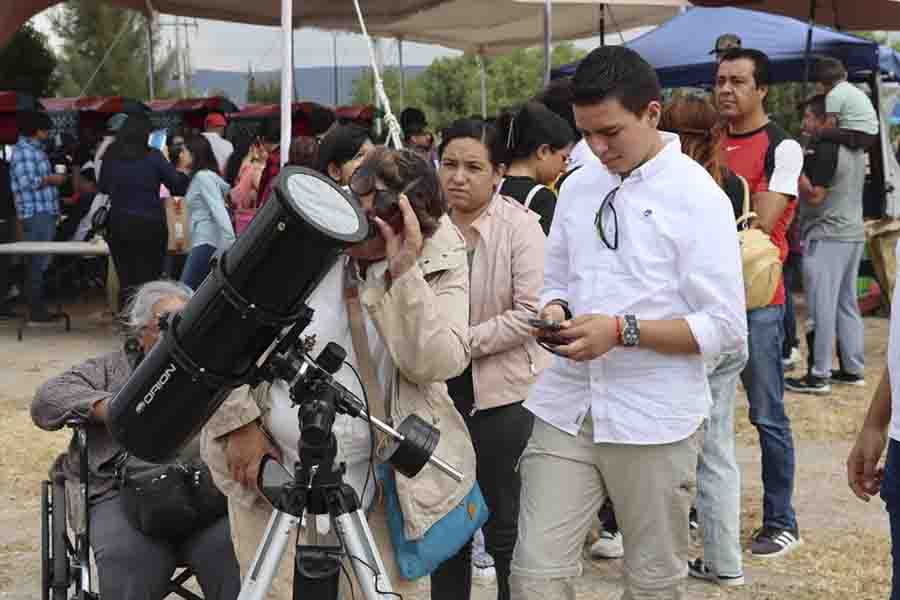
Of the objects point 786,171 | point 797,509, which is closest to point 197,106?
point 797,509

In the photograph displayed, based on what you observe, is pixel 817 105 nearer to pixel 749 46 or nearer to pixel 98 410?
pixel 749 46

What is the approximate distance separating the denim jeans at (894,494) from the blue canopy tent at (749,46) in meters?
8.78

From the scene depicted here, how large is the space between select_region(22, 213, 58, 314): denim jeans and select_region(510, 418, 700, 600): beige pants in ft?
29.7

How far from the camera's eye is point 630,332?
9.39 feet

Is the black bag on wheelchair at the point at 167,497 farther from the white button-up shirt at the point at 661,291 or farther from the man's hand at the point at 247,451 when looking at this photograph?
the white button-up shirt at the point at 661,291

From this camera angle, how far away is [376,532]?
9.78 ft

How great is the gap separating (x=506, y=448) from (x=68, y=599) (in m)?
1.40

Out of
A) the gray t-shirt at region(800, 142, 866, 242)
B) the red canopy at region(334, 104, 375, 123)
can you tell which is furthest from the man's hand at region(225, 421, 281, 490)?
the red canopy at region(334, 104, 375, 123)

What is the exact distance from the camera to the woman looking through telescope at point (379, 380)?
9.21 feet

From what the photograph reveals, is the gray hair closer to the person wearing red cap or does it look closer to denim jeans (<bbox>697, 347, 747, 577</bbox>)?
denim jeans (<bbox>697, 347, 747, 577</bbox>)

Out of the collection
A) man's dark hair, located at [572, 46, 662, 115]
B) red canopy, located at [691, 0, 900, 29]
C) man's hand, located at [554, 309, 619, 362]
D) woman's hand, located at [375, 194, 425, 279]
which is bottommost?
man's hand, located at [554, 309, 619, 362]

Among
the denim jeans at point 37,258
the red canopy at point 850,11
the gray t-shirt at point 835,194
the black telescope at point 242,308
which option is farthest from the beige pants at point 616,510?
the denim jeans at point 37,258

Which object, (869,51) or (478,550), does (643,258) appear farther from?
(869,51)

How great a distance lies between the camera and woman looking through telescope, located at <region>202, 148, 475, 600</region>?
2.81m
